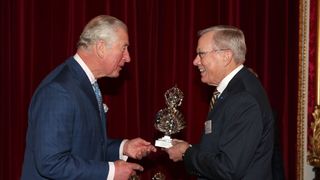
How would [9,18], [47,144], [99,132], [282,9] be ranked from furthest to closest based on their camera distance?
[282,9] → [9,18] → [99,132] → [47,144]

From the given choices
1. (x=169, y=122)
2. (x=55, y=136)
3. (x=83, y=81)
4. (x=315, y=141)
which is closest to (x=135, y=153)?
(x=169, y=122)

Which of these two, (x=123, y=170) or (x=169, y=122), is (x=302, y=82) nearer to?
(x=169, y=122)

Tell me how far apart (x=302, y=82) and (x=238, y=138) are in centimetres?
250

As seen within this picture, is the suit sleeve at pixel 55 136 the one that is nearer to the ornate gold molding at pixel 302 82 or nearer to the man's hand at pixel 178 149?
the man's hand at pixel 178 149

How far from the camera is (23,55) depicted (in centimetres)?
405

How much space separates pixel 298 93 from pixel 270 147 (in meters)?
2.26

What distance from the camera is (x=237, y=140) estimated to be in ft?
7.93

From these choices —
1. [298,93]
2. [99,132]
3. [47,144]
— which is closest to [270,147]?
[99,132]

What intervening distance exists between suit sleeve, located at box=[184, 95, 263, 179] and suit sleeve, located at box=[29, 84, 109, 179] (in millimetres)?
612

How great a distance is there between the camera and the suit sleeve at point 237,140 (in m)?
2.41

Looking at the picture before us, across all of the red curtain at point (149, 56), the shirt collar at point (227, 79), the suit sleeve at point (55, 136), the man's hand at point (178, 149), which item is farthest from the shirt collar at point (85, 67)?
the red curtain at point (149, 56)

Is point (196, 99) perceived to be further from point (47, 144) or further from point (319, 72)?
point (47, 144)

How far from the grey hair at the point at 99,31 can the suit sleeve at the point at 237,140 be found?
72cm

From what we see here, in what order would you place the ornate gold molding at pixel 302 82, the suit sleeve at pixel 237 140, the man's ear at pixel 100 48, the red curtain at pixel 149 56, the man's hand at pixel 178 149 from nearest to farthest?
the suit sleeve at pixel 237 140 < the man's ear at pixel 100 48 < the man's hand at pixel 178 149 < the red curtain at pixel 149 56 < the ornate gold molding at pixel 302 82
